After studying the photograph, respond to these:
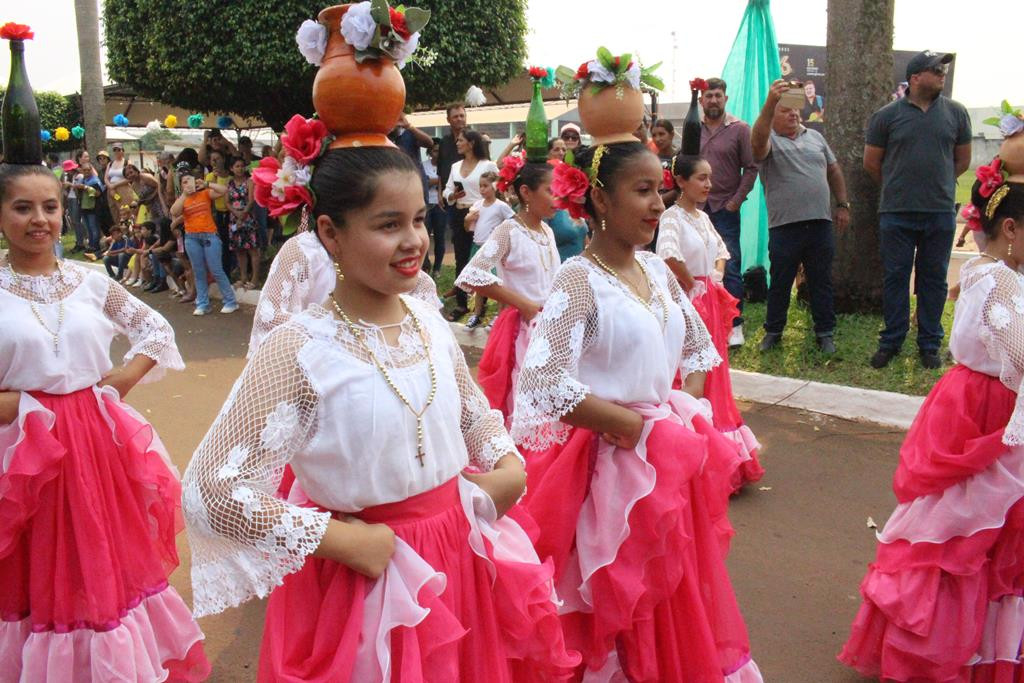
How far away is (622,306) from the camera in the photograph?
3098 millimetres

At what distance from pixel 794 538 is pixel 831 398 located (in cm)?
238

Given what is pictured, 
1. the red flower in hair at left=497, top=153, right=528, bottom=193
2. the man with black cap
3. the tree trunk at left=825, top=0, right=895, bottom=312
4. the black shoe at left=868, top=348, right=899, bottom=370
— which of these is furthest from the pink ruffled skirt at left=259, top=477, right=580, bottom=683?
the tree trunk at left=825, top=0, right=895, bottom=312

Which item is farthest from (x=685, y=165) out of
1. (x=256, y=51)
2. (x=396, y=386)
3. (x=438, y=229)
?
(x=256, y=51)

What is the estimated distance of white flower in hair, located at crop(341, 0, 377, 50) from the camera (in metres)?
2.34

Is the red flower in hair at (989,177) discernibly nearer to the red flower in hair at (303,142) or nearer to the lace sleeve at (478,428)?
the lace sleeve at (478,428)

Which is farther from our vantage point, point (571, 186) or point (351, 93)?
point (571, 186)

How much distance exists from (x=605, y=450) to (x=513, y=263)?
8.90 feet

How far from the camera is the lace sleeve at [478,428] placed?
256cm

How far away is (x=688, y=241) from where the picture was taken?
18.9ft

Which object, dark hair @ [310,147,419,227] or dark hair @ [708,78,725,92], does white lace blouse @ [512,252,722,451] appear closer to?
dark hair @ [310,147,419,227]

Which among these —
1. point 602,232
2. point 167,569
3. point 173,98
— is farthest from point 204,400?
point 173,98

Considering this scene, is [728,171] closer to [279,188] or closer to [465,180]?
[465,180]

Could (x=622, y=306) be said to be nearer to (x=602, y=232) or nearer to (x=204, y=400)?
(x=602, y=232)

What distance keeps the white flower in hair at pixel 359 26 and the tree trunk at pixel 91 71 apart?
1876 cm
